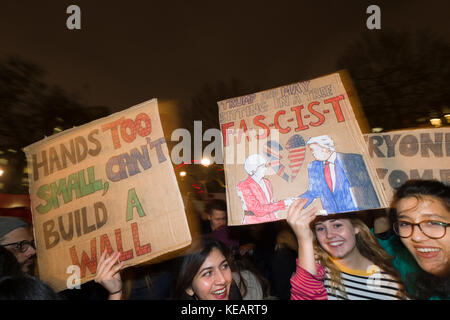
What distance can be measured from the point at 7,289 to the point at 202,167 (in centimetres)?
989

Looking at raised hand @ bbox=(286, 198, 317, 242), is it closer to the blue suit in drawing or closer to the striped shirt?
the blue suit in drawing

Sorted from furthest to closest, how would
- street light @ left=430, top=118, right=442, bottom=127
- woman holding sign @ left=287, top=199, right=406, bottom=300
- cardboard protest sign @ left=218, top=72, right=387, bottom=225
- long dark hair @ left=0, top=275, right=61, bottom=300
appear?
street light @ left=430, top=118, right=442, bottom=127 → cardboard protest sign @ left=218, top=72, right=387, bottom=225 → woman holding sign @ left=287, top=199, right=406, bottom=300 → long dark hair @ left=0, top=275, right=61, bottom=300

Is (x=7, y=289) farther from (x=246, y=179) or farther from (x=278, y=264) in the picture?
(x=278, y=264)

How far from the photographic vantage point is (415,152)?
2.88m

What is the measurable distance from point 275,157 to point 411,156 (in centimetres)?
122

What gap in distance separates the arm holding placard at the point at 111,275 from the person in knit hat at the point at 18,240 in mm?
1080

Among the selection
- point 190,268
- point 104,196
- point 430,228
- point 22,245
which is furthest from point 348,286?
point 22,245

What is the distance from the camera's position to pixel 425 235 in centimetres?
216

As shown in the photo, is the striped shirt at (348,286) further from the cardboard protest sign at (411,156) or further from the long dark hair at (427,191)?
the cardboard protest sign at (411,156)

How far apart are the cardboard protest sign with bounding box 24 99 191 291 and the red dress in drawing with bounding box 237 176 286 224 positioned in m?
0.49

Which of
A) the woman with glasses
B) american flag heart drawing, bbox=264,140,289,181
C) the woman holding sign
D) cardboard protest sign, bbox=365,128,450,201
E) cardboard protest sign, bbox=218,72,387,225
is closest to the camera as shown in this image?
the woman with glasses

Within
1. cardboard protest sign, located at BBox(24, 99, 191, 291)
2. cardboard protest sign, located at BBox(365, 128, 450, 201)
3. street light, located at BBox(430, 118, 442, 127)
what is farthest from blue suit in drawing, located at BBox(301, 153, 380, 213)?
street light, located at BBox(430, 118, 442, 127)

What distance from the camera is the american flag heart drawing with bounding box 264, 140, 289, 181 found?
2.58 m

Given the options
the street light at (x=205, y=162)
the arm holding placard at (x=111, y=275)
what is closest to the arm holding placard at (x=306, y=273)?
the arm holding placard at (x=111, y=275)
